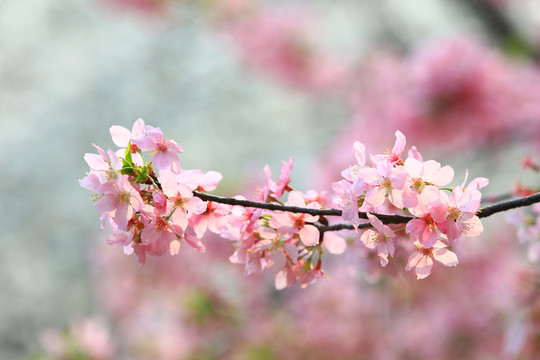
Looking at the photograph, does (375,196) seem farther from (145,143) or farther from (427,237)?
(145,143)

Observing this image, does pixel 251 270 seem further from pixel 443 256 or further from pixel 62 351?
pixel 62 351

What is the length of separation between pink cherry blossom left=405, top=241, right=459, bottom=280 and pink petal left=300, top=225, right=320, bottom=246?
0.28ft

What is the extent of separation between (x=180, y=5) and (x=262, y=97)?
1.38 m

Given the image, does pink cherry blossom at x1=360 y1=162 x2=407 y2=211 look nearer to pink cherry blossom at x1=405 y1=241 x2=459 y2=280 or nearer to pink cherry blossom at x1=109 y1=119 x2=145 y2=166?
pink cherry blossom at x1=405 y1=241 x2=459 y2=280

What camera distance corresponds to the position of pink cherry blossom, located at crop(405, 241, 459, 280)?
484 mm

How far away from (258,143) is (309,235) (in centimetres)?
341

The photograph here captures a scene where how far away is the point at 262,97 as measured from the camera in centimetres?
412

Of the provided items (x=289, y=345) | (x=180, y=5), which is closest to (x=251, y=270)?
(x=289, y=345)

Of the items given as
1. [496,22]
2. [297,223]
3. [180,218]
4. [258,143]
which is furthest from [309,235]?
[258,143]

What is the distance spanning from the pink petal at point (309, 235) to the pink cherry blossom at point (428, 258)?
9 cm

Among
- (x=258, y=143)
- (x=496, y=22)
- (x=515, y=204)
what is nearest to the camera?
(x=515, y=204)

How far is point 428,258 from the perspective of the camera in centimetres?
49

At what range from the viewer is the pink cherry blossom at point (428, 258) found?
1.59 ft

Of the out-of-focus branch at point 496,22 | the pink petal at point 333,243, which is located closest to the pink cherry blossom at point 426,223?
the pink petal at point 333,243
